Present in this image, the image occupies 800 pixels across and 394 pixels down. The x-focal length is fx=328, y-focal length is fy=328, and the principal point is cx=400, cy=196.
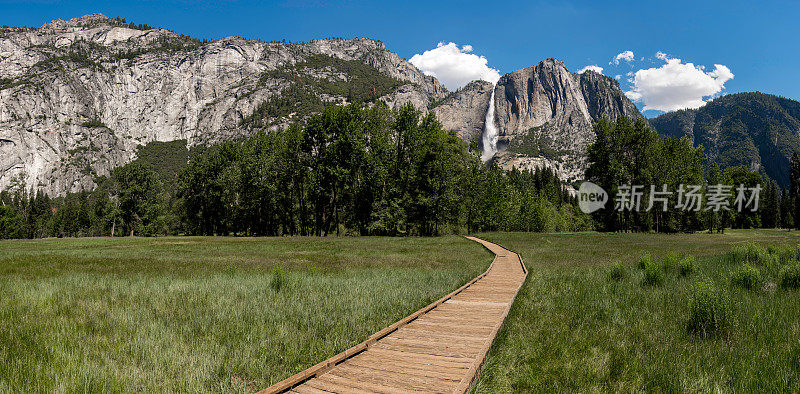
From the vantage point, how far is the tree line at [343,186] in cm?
4669

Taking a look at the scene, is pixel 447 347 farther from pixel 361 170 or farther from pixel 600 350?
pixel 361 170

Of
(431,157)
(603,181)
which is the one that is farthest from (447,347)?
(603,181)

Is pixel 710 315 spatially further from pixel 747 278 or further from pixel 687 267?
pixel 687 267

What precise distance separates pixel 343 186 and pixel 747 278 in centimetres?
4219

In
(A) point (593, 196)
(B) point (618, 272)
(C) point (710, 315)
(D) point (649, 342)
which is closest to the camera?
(D) point (649, 342)

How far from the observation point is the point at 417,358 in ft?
17.1

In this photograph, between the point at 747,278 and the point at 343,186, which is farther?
the point at 343,186

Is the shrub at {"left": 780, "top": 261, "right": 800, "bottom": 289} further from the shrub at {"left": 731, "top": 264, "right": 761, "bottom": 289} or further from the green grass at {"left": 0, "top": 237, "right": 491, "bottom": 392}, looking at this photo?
the green grass at {"left": 0, "top": 237, "right": 491, "bottom": 392}

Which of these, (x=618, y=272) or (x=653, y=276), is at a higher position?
(x=653, y=276)

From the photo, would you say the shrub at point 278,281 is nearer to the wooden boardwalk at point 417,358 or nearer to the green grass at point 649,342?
the wooden boardwalk at point 417,358

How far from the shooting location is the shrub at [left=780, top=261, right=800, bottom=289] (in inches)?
415

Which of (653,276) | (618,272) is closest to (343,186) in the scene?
(618,272)

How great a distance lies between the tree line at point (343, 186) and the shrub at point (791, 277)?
35324 millimetres

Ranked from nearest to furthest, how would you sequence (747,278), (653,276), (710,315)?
1. (710,315)
2. (747,278)
3. (653,276)
